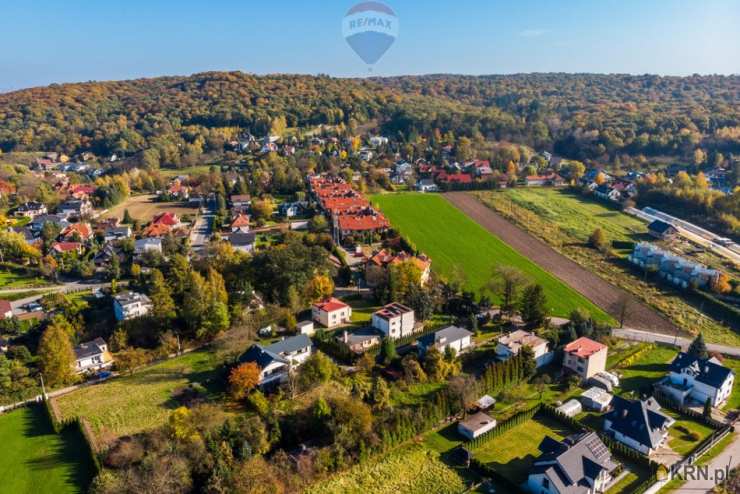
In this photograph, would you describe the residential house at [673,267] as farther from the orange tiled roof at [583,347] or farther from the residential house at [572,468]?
the residential house at [572,468]

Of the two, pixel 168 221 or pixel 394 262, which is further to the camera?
pixel 168 221

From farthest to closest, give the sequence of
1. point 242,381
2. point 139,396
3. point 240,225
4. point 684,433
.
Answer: point 240,225 → point 139,396 → point 242,381 → point 684,433

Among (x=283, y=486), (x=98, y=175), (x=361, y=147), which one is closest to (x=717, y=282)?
(x=283, y=486)

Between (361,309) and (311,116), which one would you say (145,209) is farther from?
(311,116)

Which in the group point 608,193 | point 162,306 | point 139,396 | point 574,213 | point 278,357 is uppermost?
point 608,193

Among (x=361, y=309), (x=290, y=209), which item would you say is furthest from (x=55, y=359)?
(x=290, y=209)

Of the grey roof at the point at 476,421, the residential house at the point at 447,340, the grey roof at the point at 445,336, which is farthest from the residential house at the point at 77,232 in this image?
the grey roof at the point at 476,421

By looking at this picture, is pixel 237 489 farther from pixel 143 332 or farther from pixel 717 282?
pixel 717 282

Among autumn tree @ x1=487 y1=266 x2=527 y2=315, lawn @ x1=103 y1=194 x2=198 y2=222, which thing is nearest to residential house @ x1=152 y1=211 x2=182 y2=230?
lawn @ x1=103 y1=194 x2=198 y2=222
